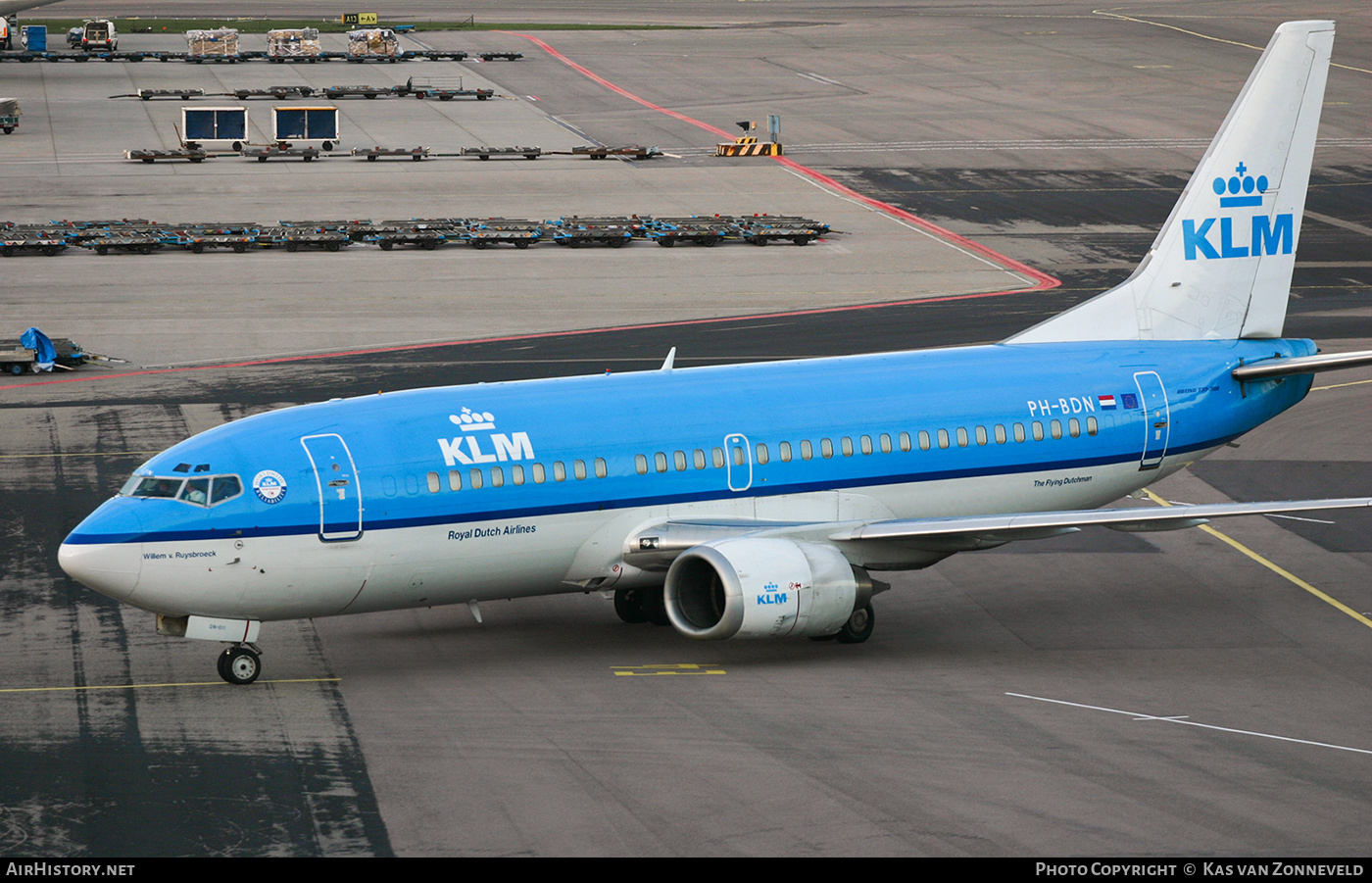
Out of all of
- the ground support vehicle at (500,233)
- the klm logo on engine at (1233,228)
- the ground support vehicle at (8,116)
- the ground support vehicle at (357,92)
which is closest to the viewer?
the klm logo on engine at (1233,228)

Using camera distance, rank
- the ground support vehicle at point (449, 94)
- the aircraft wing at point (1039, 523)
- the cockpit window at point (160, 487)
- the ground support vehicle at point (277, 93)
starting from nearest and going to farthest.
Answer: the cockpit window at point (160, 487) → the aircraft wing at point (1039, 523) → the ground support vehicle at point (277, 93) → the ground support vehicle at point (449, 94)

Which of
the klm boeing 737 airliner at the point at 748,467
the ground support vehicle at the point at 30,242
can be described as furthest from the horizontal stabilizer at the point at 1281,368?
the ground support vehicle at the point at 30,242

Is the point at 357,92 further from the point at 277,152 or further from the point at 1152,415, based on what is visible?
the point at 1152,415

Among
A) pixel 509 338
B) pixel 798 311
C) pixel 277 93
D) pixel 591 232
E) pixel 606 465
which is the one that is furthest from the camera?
pixel 277 93

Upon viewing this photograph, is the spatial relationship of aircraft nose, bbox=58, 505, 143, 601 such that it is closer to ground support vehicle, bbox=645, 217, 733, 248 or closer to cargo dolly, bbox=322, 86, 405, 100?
ground support vehicle, bbox=645, 217, 733, 248

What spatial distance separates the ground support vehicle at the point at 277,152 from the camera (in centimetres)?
8888

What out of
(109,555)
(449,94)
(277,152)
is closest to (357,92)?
(449,94)

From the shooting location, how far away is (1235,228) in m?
37.2

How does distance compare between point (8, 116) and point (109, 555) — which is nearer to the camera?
point (109, 555)

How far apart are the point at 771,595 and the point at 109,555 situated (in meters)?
10.5

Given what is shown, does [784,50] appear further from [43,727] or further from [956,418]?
[43,727]

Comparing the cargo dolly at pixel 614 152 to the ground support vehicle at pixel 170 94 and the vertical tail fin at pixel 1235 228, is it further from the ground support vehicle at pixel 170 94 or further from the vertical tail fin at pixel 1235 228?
the vertical tail fin at pixel 1235 228

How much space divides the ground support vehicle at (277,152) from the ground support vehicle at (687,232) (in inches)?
932

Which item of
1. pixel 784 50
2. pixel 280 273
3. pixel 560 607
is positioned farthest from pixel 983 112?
pixel 560 607
